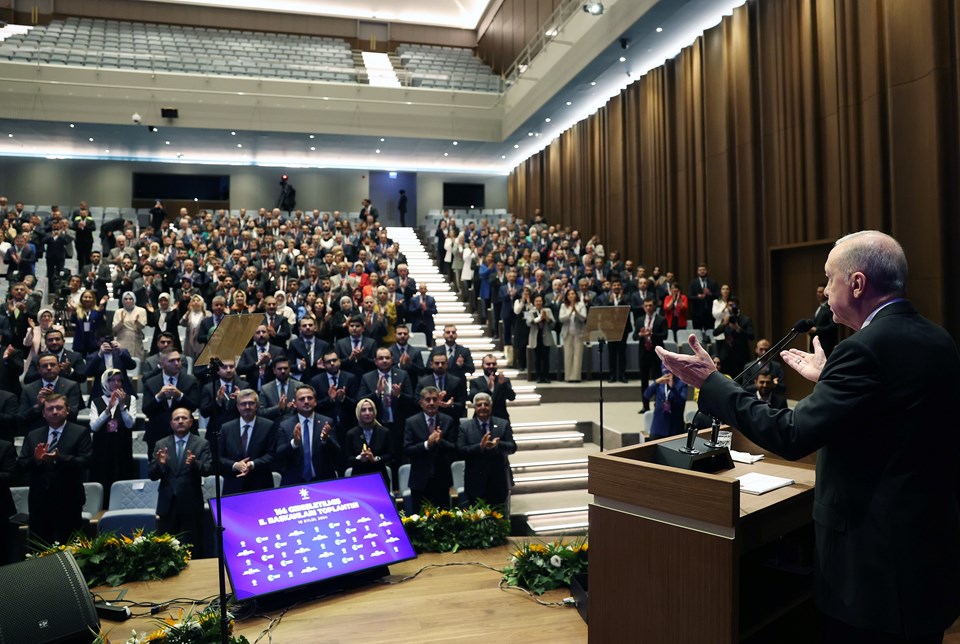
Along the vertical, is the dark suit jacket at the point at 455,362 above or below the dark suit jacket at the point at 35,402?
above

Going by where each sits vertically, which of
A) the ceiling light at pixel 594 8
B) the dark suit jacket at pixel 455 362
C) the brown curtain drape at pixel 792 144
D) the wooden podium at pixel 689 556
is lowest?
the wooden podium at pixel 689 556

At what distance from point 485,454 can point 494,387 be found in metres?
1.19

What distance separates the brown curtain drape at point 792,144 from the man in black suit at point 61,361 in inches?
312

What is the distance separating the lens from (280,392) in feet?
19.1

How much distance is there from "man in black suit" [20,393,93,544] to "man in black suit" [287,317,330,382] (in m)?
2.23

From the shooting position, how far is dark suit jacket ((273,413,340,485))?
199 inches

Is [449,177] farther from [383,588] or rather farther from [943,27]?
[383,588]

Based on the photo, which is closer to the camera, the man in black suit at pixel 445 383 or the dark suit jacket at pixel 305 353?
the man in black suit at pixel 445 383

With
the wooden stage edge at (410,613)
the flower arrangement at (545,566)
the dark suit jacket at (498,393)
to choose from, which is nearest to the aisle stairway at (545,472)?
the dark suit jacket at (498,393)

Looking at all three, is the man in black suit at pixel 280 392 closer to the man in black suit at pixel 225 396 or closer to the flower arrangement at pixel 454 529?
the man in black suit at pixel 225 396

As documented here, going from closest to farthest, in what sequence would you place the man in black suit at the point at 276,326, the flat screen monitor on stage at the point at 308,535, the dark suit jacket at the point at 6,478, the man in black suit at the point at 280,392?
1. the flat screen monitor on stage at the point at 308,535
2. the dark suit jacket at the point at 6,478
3. the man in black suit at the point at 280,392
4. the man in black suit at the point at 276,326

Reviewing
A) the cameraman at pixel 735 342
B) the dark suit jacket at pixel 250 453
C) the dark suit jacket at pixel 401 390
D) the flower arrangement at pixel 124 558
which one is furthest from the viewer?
the cameraman at pixel 735 342

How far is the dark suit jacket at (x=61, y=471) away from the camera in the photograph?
458 centimetres

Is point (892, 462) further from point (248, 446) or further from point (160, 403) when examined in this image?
point (160, 403)
